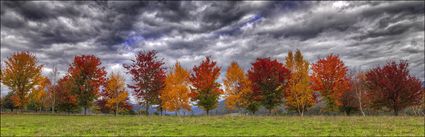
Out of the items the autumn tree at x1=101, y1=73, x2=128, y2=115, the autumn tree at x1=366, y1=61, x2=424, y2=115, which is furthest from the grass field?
the autumn tree at x1=101, y1=73, x2=128, y2=115

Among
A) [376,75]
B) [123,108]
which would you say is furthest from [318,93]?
[123,108]

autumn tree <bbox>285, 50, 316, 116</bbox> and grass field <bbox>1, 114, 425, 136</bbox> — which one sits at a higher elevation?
autumn tree <bbox>285, 50, 316, 116</bbox>

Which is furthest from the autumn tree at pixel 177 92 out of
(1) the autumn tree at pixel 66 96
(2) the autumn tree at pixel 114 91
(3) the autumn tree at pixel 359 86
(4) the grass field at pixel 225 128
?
(3) the autumn tree at pixel 359 86

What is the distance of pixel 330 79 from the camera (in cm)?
6016

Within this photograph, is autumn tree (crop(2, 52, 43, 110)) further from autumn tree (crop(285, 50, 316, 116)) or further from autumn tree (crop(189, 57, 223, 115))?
autumn tree (crop(285, 50, 316, 116))

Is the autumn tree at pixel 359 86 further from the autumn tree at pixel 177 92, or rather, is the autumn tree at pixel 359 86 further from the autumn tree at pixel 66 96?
the autumn tree at pixel 66 96

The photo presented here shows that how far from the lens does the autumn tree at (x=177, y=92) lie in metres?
60.1

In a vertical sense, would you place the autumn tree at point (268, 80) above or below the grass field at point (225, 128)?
above

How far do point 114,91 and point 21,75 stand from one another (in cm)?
1625

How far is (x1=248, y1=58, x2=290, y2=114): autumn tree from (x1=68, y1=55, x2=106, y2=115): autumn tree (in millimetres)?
29387

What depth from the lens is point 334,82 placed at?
59656 mm

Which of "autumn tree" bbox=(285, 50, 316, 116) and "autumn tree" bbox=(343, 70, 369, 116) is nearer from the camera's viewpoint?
"autumn tree" bbox=(285, 50, 316, 116)

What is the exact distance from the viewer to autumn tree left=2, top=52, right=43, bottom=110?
201ft

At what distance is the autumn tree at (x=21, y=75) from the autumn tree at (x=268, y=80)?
39.0 m
